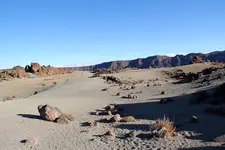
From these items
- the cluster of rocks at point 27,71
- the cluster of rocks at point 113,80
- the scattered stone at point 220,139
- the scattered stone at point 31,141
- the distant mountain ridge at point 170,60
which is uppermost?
the distant mountain ridge at point 170,60

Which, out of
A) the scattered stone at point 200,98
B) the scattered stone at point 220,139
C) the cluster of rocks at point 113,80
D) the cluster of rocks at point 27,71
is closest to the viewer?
the scattered stone at point 220,139

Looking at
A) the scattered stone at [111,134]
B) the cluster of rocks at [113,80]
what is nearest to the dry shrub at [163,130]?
the scattered stone at [111,134]

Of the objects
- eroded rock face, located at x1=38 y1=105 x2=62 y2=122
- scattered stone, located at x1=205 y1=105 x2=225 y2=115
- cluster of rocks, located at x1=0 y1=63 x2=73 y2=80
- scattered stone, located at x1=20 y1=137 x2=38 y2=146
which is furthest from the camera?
cluster of rocks, located at x1=0 y1=63 x2=73 y2=80

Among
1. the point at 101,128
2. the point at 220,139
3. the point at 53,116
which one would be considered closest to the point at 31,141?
the point at 101,128

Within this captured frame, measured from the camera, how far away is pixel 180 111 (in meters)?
16.2

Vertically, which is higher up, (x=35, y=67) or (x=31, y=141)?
(x=35, y=67)

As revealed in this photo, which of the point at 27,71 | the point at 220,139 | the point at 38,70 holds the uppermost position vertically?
the point at 38,70

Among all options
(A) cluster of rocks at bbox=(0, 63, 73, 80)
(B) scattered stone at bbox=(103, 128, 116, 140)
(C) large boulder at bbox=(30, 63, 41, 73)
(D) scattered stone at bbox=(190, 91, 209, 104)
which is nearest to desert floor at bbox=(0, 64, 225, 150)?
(B) scattered stone at bbox=(103, 128, 116, 140)

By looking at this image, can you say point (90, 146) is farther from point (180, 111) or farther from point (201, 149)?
point (180, 111)

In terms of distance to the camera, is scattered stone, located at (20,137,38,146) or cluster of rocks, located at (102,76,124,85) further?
cluster of rocks, located at (102,76,124,85)

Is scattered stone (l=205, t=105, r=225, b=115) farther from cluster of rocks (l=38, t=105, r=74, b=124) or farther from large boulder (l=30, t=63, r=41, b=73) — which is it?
large boulder (l=30, t=63, r=41, b=73)

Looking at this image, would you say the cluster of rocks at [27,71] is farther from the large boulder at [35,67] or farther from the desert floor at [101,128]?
the desert floor at [101,128]

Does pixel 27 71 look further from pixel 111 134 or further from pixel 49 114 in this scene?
pixel 111 134

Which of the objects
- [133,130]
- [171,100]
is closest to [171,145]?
[133,130]
